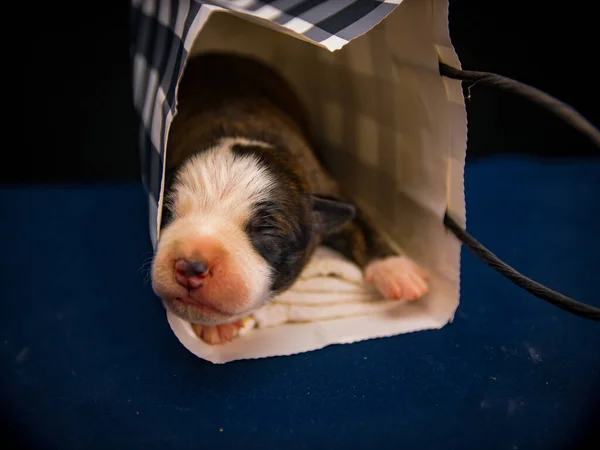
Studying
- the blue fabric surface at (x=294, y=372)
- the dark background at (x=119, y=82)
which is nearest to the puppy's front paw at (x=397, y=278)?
the blue fabric surface at (x=294, y=372)

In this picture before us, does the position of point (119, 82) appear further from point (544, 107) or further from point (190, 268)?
point (544, 107)

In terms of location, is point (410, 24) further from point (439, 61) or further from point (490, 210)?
point (490, 210)

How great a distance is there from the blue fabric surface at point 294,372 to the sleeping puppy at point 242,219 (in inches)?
6.1

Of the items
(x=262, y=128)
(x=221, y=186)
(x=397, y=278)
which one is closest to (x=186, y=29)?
(x=221, y=186)

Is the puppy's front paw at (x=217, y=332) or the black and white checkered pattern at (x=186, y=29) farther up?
the black and white checkered pattern at (x=186, y=29)

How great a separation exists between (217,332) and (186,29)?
67 cm

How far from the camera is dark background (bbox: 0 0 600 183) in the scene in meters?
2.20

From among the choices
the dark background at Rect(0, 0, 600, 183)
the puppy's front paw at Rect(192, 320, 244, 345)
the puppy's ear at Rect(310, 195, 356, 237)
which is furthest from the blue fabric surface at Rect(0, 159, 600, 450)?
the dark background at Rect(0, 0, 600, 183)

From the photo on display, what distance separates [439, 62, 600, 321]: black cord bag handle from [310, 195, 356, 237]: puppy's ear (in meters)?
0.30

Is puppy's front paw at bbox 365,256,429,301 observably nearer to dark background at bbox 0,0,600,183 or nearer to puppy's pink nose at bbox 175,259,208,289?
puppy's pink nose at bbox 175,259,208,289

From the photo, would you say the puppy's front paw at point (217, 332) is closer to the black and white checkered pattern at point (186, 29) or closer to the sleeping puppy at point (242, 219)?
the sleeping puppy at point (242, 219)

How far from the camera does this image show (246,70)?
73.2 inches

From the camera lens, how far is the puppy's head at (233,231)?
1.15m

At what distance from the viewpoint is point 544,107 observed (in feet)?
3.73
